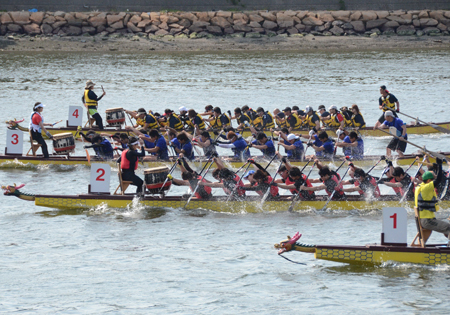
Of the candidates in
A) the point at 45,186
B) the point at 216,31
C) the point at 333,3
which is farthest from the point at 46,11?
the point at 45,186

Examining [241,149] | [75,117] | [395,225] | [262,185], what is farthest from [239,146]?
[395,225]

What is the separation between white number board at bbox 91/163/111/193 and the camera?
17.7 m

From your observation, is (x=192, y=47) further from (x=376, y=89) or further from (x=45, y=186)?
(x=45, y=186)

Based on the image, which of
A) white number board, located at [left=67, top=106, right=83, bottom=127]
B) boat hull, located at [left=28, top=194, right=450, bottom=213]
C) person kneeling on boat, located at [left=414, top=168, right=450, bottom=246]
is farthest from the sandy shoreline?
person kneeling on boat, located at [left=414, top=168, right=450, bottom=246]

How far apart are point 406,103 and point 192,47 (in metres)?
24.8

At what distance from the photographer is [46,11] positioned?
6225 centimetres

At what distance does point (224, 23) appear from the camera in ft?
198

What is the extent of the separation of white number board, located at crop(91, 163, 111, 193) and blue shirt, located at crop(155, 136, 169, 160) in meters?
4.84

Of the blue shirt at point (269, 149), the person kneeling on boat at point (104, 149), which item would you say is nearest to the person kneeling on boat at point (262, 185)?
the blue shirt at point (269, 149)

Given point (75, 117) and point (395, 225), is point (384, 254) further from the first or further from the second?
point (75, 117)

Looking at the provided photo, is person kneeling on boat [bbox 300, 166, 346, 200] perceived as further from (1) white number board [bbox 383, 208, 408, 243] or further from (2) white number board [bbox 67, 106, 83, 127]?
(2) white number board [bbox 67, 106, 83, 127]

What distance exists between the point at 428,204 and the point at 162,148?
11.1 metres

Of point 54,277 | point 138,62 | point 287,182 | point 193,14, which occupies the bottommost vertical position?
point 54,277

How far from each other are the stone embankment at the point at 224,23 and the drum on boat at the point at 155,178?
141ft
